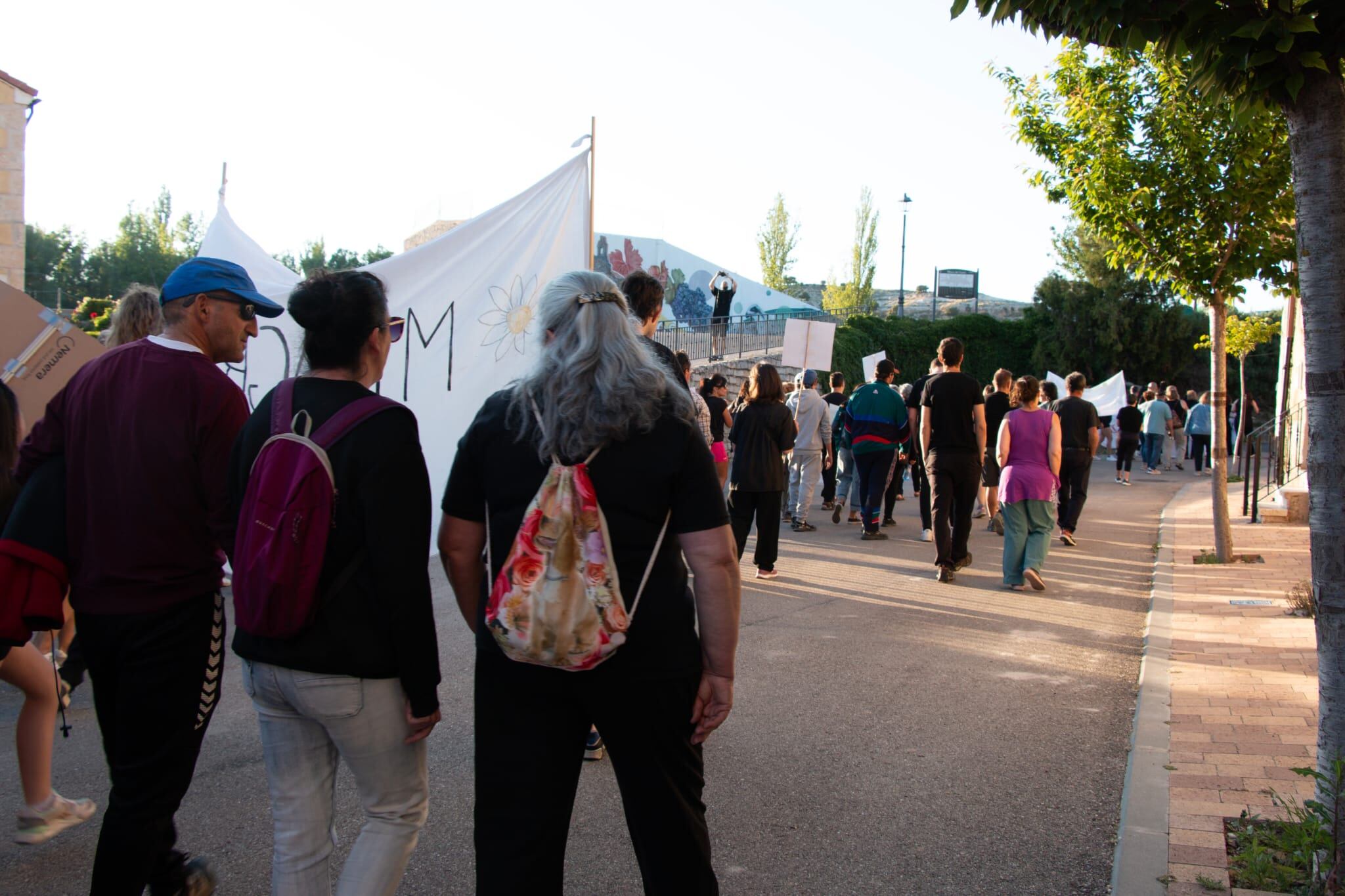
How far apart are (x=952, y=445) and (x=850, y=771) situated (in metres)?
4.84

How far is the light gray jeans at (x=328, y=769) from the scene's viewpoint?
98.7 inches

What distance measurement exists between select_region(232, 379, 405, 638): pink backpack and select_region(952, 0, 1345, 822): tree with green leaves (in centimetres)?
269

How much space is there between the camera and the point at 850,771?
4.52 metres

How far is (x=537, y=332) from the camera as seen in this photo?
102 inches

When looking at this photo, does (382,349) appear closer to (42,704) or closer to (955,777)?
(42,704)

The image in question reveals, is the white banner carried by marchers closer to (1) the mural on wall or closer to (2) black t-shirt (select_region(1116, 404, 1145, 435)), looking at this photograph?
(2) black t-shirt (select_region(1116, 404, 1145, 435))

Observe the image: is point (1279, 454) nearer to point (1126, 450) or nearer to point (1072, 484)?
point (1072, 484)

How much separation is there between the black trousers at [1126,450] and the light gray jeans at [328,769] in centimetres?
2040

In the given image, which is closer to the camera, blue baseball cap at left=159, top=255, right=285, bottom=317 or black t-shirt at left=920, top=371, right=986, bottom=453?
blue baseball cap at left=159, top=255, right=285, bottom=317

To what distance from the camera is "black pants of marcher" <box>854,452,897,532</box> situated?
449 inches

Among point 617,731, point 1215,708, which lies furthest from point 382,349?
point 1215,708

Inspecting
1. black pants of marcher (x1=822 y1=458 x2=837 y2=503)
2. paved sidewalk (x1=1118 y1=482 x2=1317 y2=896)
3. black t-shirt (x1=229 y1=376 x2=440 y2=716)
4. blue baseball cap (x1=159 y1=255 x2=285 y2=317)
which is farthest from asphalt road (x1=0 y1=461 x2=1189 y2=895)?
black pants of marcher (x1=822 y1=458 x2=837 y2=503)

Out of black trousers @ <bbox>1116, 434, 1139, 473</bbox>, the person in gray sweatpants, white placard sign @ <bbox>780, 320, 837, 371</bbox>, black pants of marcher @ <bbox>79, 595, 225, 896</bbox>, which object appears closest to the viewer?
black pants of marcher @ <bbox>79, 595, 225, 896</bbox>

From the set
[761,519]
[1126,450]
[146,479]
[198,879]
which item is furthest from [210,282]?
[1126,450]
